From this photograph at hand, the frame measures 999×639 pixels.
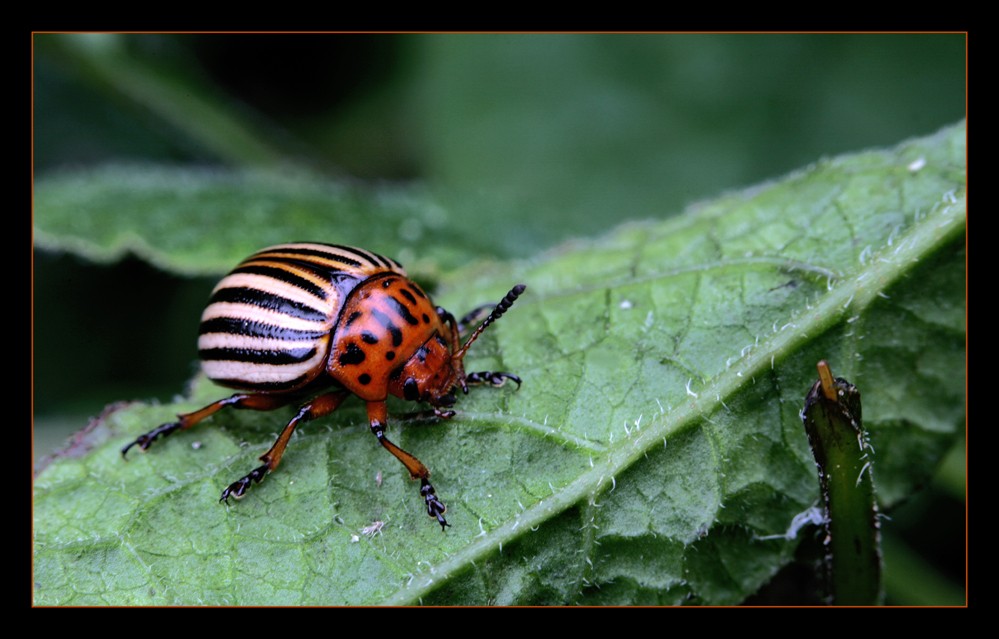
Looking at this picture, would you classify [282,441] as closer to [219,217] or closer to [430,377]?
[430,377]

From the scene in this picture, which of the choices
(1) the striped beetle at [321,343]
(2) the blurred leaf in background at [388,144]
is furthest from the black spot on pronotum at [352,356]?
(2) the blurred leaf in background at [388,144]

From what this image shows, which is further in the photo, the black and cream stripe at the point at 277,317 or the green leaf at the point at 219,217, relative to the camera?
the green leaf at the point at 219,217

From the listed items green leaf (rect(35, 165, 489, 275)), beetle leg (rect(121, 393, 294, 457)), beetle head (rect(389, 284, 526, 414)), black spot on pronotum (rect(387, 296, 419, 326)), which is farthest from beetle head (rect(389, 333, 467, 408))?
green leaf (rect(35, 165, 489, 275))

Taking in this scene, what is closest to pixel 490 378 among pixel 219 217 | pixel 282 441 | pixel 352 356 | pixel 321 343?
pixel 352 356

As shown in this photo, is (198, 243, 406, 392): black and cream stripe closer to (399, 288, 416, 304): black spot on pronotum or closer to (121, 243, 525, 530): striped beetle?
(121, 243, 525, 530): striped beetle

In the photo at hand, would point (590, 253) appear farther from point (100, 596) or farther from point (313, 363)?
point (100, 596)

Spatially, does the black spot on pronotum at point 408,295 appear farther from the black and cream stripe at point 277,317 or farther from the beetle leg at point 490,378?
the beetle leg at point 490,378

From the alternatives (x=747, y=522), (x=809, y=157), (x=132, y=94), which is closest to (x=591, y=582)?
(x=747, y=522)
